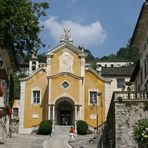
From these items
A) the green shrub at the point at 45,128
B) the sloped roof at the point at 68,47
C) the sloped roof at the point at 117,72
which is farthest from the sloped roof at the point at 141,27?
the sloped roof at the point at 117,72

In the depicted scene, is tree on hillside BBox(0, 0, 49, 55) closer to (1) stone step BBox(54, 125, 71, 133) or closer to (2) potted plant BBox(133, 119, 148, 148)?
(2) potted plant BBox(133, 119, 148, 148)

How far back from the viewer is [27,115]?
57.4 meters

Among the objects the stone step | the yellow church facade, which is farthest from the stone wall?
the yellow church facade

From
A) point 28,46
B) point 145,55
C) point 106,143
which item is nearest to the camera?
point 28,46

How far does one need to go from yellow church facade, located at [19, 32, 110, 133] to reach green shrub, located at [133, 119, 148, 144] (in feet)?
76.1

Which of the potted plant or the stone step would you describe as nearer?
the potted plant

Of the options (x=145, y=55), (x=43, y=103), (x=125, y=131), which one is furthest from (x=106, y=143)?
(x=43, y=103)

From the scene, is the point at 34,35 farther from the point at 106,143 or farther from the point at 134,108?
the point at 106,143

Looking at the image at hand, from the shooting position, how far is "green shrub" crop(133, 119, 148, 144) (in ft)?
91.8

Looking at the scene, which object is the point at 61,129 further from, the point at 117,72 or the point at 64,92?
the point at 117,72

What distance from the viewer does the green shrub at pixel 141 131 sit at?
27977 millimetres

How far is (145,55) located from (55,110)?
19349mm

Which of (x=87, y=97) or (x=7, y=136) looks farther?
(x=87, y=97)

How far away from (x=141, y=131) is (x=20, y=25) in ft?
42.4
